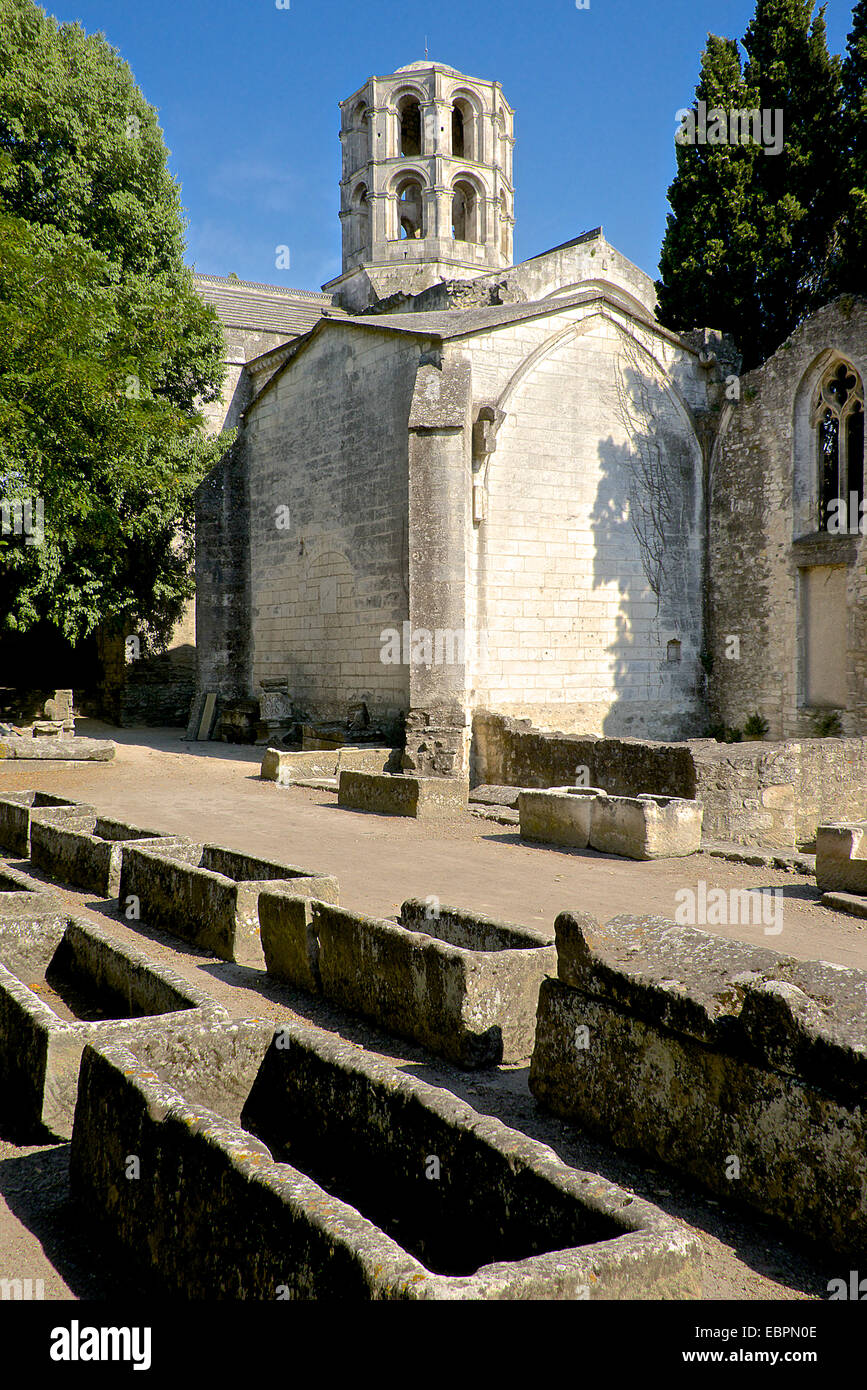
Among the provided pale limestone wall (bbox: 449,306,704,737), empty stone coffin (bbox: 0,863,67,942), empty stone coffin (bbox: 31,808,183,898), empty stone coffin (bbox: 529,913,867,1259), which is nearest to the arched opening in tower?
pale limestone wall (bbox: 449,306,704,737)

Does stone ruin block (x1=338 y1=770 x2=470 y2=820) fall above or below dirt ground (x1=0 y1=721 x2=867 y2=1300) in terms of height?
above

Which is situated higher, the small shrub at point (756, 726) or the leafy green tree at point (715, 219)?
the leafy green tree at point (715, 219)

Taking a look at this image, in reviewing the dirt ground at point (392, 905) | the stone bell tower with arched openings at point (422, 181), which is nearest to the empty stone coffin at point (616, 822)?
the dirt ground at point (392, 905)

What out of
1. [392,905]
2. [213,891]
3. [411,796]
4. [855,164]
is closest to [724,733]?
[411,796]

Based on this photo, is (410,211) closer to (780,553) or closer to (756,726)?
(780,553)

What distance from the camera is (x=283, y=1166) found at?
2.79 m

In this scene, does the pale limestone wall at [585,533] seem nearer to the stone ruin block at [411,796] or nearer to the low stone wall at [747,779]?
the stone ruin block at [411,796]

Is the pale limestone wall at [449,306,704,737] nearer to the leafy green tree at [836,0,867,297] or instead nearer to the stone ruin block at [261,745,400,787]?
the stone ruin block at [261,745,400,787]

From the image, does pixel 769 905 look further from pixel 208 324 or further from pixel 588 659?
pixel 208 324

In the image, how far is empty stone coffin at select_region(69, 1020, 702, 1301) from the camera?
2.37 metres

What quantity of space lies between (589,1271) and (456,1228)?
740mm

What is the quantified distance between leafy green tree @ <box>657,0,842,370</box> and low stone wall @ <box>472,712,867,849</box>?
12219 mm

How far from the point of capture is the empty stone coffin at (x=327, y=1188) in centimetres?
237

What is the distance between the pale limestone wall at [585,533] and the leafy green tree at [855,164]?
3.16 metres
